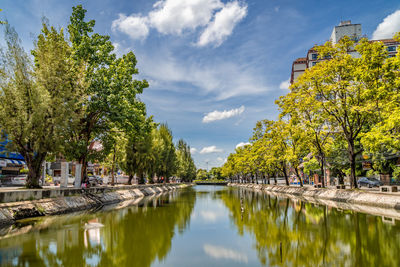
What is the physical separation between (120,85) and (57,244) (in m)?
19.7

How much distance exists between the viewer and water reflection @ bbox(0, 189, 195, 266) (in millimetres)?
8398

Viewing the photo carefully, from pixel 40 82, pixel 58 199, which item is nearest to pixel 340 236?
pixel 58 199

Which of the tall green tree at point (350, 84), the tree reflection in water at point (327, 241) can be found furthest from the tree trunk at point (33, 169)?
the tall green tree at point (350, 84)

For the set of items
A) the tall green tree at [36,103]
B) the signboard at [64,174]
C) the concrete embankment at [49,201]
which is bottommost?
the concrete embankment at [49,201]

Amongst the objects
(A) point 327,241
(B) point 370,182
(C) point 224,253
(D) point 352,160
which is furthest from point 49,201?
(B) point 370,182

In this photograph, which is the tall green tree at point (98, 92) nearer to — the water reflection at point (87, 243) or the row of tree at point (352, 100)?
the water reflection at point (87, 243)

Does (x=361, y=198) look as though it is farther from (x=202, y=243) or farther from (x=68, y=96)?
(x=68, y=96)

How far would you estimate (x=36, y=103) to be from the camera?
1958 centimetres

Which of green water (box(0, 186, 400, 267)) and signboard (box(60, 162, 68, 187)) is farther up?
signboard (box(60, 162, 68, 187))

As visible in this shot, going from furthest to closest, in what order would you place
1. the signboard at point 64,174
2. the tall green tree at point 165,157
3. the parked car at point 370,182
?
the tall green tree at point 165,157
the parked car at point 370,182
the signboard at point 64,174

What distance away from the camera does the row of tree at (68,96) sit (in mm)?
19328

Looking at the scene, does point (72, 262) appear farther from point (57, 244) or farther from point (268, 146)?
point (268, 146)

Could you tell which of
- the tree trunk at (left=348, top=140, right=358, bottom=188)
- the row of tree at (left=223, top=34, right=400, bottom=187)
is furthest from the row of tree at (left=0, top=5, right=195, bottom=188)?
the tree trunk at (left=348, top=140, right=358, bottom=188)

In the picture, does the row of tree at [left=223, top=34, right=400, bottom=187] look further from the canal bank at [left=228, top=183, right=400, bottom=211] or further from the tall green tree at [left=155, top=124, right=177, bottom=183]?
the tall green tree at [left=155, top=124, right=177, bottom=183]
